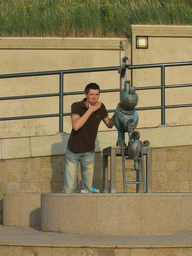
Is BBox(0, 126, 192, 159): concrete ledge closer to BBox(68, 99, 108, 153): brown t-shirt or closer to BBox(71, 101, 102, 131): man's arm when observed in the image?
BBox(68, 99, 108, 153): brown t-shirt

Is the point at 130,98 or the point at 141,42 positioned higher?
the point at 141,42

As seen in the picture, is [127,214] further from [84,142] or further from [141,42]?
[141,42]

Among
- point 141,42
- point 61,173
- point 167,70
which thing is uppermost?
point 141,42

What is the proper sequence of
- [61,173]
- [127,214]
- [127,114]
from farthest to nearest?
1. [61,173]
2. [127,114]
3. [127,214]

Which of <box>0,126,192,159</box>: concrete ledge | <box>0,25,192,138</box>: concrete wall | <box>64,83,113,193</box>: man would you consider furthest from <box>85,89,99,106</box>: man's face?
<box>0,25,192,138</box>: concrete wall

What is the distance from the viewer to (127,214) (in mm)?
4895

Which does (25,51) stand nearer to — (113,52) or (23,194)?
(113,52)

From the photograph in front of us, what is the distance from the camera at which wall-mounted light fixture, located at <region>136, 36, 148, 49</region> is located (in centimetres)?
997

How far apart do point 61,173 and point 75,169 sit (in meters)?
1.43

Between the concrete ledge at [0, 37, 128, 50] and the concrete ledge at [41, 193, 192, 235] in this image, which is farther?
the concrete ledge at [0, 37, 128, 50]

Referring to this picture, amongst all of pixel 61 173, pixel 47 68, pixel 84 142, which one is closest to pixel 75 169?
pixel 84 142

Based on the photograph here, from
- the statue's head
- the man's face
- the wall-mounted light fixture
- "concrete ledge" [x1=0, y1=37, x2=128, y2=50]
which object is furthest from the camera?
A: "concrete ledge" [x1=0, y1=37, x2=128, y2=50]

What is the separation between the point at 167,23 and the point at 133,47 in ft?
4.35

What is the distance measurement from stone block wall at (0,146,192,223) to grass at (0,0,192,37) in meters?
4.18
